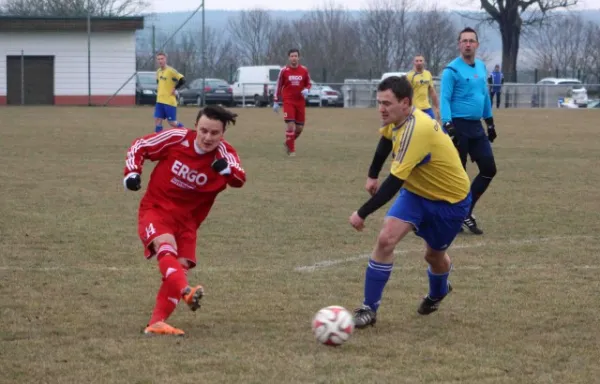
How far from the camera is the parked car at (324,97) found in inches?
1748

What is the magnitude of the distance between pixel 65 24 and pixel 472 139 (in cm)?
3572

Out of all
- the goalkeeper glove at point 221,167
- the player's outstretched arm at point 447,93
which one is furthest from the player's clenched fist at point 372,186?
the player's outstretched arm at point 447,93

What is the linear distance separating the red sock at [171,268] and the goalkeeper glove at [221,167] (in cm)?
49

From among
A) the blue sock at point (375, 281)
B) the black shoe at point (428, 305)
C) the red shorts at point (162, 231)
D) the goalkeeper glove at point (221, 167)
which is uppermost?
the goalkeeper glove at point (221, 167)

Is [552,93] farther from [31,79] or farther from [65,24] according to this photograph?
[31,79]

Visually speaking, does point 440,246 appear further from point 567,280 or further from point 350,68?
point 350,68

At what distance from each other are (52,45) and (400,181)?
3922 centimetres

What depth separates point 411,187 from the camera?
5.80m

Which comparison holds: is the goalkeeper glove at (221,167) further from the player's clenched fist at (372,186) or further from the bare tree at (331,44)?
the bare tree at (331,44)

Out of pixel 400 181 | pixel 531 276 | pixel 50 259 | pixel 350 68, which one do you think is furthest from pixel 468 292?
pixel 350 68

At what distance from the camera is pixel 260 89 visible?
4581 centimetres

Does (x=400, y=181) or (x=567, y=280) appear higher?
(x=400, y=181)

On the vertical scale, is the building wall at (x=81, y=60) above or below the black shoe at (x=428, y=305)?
above

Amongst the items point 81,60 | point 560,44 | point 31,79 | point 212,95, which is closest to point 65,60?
point 81,60
